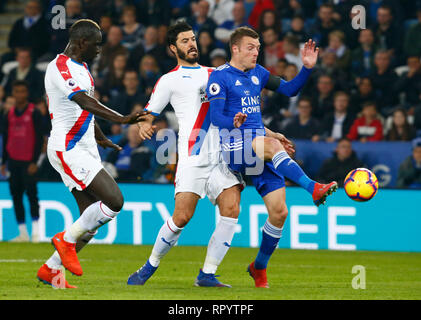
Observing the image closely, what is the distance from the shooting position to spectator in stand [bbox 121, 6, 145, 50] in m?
17.2

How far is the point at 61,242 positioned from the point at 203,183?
1.32 metres

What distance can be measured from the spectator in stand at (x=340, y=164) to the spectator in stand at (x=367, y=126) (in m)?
0.67

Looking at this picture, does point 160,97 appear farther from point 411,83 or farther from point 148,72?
point 148,72

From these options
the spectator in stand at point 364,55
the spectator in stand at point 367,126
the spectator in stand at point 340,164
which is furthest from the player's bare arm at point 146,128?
the spectator in stand at point 364,55

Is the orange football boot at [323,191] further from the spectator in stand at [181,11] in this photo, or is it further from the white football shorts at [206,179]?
the spectator in stand at [181,11]

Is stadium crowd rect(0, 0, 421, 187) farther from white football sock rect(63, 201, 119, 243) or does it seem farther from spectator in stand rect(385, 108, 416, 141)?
white football sock rect(63, 201, 119, 243)

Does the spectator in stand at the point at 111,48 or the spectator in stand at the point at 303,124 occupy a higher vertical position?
the spectator in stand at the point at 111,48

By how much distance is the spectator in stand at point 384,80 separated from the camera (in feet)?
48.0

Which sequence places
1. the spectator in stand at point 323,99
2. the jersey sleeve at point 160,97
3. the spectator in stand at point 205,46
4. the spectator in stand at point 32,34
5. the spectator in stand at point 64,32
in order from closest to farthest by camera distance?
the jersey sleeve at point 160,97 < the spectator in stand at point 323,99 < the spectator in stand at point 205,46 < the spectator in stand at point 64,32 < the spectator in stand at point 32,34

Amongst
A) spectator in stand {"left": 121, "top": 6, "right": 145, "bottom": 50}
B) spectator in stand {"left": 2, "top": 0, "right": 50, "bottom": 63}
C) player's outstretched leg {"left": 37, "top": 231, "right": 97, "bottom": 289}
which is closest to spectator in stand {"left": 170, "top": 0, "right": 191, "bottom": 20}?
spectator in stand {"left": 121, "top": 6, "right": 145, "bottom": 50}

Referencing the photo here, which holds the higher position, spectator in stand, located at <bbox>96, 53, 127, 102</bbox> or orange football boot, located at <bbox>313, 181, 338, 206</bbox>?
spectator in stand, located at <bbox>96, 53, 127, 102</bbox>

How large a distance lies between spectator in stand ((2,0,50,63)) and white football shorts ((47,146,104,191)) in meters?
10.2

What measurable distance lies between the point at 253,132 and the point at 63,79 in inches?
66.4

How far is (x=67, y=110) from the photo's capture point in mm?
7805
